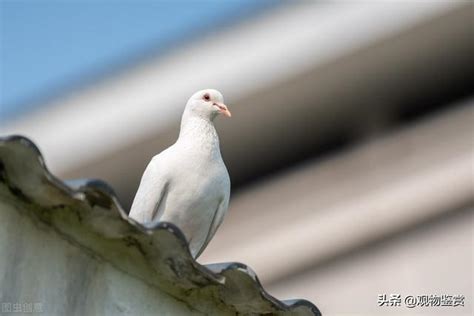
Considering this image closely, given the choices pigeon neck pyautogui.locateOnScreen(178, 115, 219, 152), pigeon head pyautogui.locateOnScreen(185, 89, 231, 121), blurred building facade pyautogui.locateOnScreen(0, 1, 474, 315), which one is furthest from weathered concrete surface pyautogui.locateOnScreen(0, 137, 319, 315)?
blurred building facade pyautogui.locateOnScreen(0, 1, 474, 315)

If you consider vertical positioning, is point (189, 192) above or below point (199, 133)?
below

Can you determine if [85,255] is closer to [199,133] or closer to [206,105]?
[199,133]

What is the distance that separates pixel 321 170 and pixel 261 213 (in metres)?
1.16

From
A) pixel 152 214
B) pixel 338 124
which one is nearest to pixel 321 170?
pixel 338 124

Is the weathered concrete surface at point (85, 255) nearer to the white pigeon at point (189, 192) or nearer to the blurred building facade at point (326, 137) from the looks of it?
the white pigeon at point (189, 192)

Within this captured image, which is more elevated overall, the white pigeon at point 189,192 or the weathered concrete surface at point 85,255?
the white pigeon at point 189,192

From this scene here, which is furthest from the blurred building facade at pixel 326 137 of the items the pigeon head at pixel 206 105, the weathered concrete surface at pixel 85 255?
the weathered concrete surface at pixel 85 255

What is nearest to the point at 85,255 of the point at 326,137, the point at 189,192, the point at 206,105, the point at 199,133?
the point at 189,192

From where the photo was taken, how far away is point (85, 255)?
7102 mm

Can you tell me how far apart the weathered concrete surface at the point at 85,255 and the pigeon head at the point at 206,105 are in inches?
102

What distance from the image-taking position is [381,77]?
23.5 m

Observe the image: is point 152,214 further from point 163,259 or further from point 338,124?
point 338,124

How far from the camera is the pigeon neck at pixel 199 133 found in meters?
9.20

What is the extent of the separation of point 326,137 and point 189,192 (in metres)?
15.5
